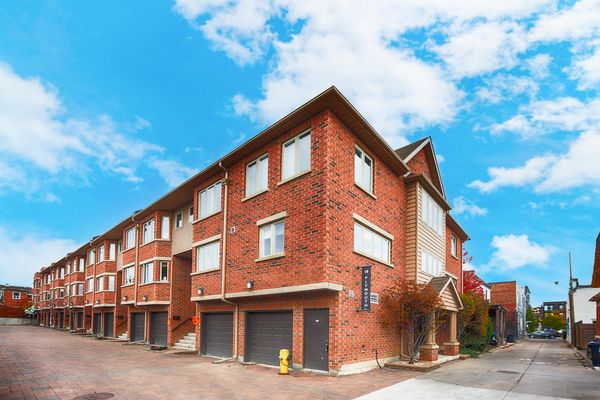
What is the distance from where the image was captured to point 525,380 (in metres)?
13.2

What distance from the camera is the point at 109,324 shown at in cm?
3584

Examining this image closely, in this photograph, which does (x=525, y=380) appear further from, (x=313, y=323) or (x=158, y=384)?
(x=158, y=384)

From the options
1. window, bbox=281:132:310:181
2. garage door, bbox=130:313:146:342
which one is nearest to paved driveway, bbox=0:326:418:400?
window, bbox=281:132:310:181

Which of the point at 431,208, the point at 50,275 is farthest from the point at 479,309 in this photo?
the point at 50,275

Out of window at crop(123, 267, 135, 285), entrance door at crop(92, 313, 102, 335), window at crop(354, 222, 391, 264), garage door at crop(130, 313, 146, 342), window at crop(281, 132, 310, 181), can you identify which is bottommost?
entrance door at crop(92, 313, 102, 335)

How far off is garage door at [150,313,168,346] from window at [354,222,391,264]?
14.0 meters

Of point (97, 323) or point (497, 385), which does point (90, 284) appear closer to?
point (97, 323)

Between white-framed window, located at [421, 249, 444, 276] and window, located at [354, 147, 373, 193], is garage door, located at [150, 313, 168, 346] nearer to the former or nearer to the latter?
white-framed window, located at [421, 249, 444, 276]

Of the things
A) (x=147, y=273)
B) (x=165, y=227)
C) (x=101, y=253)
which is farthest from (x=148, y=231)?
(x=101, y=253)

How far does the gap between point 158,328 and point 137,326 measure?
3602mm

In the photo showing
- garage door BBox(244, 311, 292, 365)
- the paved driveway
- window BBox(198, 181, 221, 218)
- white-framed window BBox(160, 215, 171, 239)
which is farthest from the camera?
white-framed window BBox(160, 215, 171, 239)

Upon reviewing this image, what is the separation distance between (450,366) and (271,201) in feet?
30.5

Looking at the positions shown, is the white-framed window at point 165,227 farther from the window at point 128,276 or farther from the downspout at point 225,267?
the downspout at point 225,267

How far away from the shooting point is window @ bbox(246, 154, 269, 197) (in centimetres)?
1668
